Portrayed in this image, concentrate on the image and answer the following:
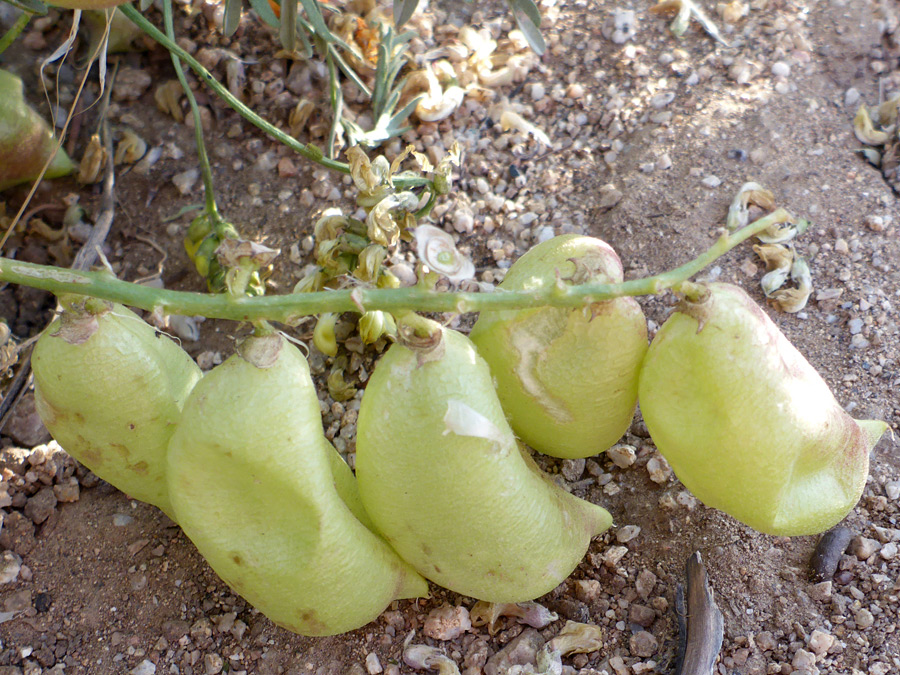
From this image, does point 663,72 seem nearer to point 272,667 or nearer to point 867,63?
point 867,63

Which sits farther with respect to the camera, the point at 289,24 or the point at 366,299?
the point at 289,24

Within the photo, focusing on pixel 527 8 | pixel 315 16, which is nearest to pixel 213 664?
pixel 315 16

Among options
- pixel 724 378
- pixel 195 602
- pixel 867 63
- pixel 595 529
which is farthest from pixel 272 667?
pixel 867 63

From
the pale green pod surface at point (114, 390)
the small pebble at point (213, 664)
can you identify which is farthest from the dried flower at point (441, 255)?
the small pebble at point (213, 664)

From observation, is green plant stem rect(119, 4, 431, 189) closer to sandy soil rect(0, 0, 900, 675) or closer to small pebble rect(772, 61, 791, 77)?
sandy soil rect(0, 0, 900, 675)

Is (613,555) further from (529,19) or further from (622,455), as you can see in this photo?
(529,19)

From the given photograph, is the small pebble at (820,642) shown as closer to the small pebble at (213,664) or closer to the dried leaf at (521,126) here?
the small pebble at (213,664)

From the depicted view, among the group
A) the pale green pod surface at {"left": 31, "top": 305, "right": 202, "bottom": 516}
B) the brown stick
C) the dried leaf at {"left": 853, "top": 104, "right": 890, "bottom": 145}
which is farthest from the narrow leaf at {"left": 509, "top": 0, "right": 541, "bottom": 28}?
the brown stick
